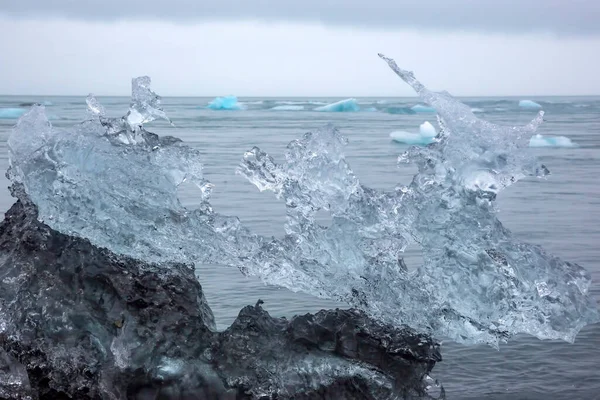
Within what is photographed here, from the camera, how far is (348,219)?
371cm

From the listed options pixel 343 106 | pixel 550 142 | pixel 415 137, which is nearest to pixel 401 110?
pixel 343 106

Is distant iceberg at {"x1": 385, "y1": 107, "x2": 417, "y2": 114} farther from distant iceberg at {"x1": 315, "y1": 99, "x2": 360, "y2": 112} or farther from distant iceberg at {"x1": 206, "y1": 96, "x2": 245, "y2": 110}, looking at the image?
distant iceberg at {"x1": 206, "y1": 96, "x2": 245, "y2": 110}

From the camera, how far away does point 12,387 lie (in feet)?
10.8

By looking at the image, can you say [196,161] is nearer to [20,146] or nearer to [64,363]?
[20,146]

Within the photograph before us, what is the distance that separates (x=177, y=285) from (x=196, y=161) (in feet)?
2.04

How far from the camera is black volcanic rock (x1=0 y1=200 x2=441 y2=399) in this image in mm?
3361

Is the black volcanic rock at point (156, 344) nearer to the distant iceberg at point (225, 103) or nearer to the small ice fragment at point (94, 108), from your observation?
the small ice fragment at point (94, 108)

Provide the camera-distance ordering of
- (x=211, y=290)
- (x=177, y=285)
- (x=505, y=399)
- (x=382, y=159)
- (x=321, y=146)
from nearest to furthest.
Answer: (x=177, y=285) → (x=321, y=146) → (x=505, y=399) → (x=211, y=290) → (x=382, y=159)

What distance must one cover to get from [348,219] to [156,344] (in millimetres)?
1053

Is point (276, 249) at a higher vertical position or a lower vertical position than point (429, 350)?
higher

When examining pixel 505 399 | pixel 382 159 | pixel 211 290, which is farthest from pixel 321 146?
pixel 382 159

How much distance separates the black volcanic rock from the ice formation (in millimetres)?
140

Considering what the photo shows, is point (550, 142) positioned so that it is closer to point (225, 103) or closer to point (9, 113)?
point (9, 113)

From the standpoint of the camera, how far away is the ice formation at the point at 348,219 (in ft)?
11.4
